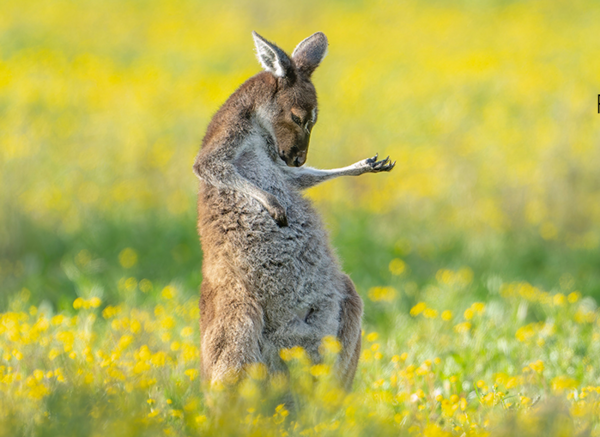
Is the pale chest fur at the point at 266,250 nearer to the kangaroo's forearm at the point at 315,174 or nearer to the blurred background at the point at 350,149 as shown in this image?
the kangaroo's forearm at the point at 315,174

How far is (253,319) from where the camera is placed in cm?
350

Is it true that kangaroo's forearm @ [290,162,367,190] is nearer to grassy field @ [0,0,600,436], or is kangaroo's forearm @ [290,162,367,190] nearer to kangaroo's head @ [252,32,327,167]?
kangaroo's head @ [252,32,327,167]

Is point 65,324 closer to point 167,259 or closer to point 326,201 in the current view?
point 167,259

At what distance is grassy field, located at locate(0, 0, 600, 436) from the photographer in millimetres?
3568

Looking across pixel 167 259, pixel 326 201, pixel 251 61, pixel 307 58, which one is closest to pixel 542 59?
pixel 251 61

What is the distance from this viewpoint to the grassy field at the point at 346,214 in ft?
11.7

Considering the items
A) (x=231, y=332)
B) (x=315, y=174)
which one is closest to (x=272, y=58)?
(x=315, y=174)

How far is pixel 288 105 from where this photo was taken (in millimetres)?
3725

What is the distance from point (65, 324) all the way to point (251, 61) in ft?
38.7

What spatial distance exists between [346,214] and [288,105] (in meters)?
5.81

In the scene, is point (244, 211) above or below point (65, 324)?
above

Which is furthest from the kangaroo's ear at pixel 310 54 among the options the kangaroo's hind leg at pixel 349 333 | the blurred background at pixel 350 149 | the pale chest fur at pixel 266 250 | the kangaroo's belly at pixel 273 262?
the kangaroo's hind leg at pixel 349 333

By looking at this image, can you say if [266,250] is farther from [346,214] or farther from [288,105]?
[346,214]

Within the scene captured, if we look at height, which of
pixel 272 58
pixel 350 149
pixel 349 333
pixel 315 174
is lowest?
pixel 349 333
